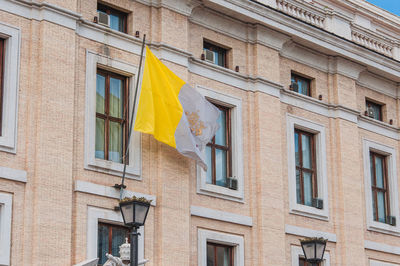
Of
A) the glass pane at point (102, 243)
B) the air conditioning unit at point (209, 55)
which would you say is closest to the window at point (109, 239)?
the glass pane at point (102, 243)

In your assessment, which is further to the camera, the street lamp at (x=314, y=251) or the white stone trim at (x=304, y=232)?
the white stone trim at (x=304, y=232)

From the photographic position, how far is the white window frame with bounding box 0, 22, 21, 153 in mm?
23891

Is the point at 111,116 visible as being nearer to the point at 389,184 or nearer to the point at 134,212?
the point at 134,212

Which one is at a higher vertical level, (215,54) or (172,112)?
(215,54)

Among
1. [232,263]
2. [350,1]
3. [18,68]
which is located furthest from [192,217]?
[350,1]

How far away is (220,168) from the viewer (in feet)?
95.3

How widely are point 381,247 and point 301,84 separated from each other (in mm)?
6061

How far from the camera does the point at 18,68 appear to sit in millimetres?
24438

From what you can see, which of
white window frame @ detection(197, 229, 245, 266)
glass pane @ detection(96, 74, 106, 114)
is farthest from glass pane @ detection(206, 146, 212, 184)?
glass pane @ detection(96, 74, 106, 114)

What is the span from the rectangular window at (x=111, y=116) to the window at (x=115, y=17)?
1503 mm

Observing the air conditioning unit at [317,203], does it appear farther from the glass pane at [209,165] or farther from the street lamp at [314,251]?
the street lamp at [314,251]

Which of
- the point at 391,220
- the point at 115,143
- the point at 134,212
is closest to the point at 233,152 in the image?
the point at 115,143

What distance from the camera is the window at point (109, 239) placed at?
2500 cm

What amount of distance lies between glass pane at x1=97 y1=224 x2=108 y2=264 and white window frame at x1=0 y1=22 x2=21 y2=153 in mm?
3113
